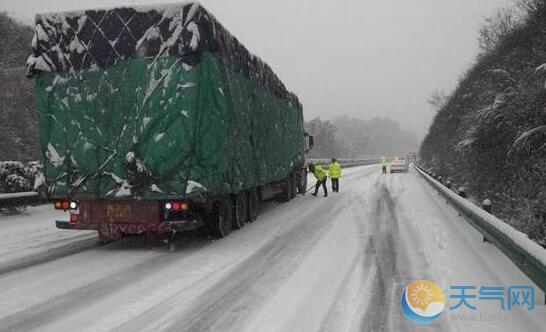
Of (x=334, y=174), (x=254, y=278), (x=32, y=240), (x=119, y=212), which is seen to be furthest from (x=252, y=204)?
(x=334, y=174)

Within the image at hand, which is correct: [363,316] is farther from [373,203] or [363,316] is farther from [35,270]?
[373,203]

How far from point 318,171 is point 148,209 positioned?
1291 centimetres

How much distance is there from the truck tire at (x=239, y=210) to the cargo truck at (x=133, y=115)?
1.63 meters

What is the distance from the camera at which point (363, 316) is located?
4.90 m

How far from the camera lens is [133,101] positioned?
27.0ft

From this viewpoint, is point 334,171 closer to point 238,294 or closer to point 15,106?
point 238,294

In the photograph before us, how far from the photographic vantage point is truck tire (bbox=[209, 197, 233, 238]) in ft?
31.0

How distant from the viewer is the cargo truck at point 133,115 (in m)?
8.05

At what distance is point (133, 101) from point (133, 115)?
237 millimetres

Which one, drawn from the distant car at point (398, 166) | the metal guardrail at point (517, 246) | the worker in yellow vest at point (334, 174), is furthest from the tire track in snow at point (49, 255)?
the distant car at point (398, 166)

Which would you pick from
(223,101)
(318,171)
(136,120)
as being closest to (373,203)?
(318,171)

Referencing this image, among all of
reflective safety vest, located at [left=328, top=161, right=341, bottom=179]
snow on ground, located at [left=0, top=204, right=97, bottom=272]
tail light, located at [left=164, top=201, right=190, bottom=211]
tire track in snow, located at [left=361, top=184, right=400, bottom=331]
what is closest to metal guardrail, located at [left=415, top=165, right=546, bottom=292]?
tire track in snow, located at [left=361, top=184, right=400, bottom=331]

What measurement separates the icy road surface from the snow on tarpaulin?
4.10 ft

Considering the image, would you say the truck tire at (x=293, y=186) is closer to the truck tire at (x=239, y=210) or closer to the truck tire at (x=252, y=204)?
the truck tire at (x=252, y=204)
